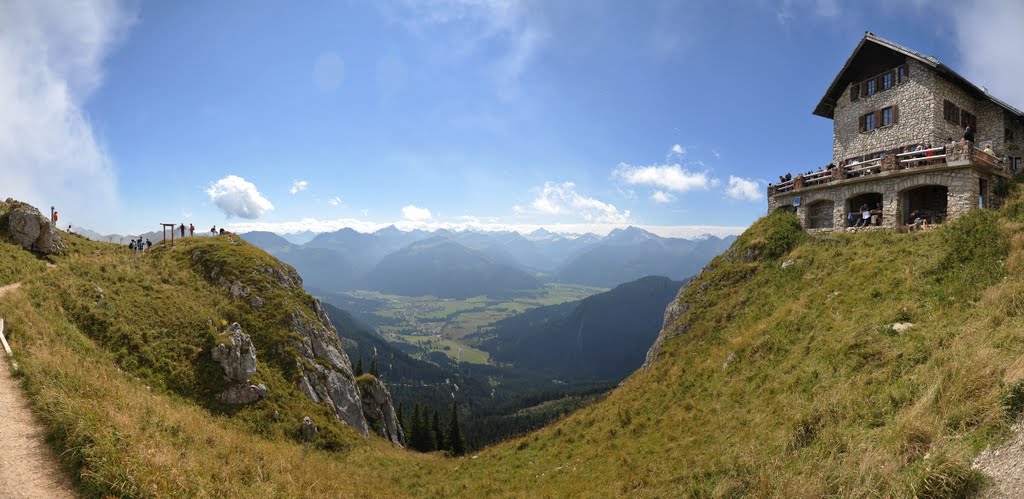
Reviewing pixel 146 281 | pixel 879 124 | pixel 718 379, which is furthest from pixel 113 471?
pixel 879 124

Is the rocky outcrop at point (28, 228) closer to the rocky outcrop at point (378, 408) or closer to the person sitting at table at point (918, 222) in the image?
the rocky outcrop at point (378, 408)

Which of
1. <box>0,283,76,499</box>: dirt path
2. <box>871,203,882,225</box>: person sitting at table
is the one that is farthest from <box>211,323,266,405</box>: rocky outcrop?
<box>871,203,882,225</box>: person sitting at table

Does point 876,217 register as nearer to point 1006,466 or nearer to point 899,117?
point 899,117

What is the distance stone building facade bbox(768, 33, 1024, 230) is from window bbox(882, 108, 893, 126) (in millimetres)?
71

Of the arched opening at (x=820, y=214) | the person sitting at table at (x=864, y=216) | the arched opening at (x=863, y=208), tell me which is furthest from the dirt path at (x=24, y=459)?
the arched opening at (x=820, y=214)

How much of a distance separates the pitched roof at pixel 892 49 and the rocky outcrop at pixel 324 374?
180ft

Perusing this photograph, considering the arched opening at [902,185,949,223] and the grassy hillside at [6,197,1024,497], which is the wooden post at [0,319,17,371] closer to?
the grassy hillside at [6,197,1024,497]

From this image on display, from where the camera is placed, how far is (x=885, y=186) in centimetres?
2667

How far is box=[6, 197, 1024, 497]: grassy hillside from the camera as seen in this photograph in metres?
8.80

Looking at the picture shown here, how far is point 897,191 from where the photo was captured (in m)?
25.8

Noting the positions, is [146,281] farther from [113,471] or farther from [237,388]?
[113,471]

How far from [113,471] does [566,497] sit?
15.3 meters

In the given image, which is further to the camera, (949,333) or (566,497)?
(566,497)

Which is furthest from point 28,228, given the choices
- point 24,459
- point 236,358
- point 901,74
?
point 901,74
